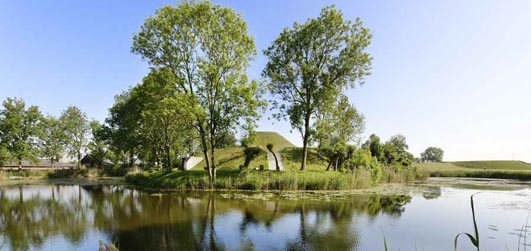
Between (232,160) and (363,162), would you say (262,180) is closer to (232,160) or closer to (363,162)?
(363,162)

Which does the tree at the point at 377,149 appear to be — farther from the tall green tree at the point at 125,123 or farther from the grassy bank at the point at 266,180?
the tall green tree at the point at 125,123

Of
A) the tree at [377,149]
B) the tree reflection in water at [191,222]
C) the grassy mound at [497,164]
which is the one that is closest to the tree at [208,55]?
the tree reflection in water at [191,222]

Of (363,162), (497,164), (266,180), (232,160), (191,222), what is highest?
(232,160)

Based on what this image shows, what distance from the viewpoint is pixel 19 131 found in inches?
2002

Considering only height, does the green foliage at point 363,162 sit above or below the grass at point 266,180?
above

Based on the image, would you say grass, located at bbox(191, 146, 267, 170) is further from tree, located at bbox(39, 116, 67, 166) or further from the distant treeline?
tree, located at bbox(39, 116, 67, 166)

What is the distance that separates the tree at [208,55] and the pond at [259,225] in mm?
8847

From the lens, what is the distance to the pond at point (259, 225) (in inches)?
381

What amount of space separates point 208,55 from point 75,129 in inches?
1813

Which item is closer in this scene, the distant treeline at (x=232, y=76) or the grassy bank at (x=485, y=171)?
the distant treeline at (x=232, y=76)

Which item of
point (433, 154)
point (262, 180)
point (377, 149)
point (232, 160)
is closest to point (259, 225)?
point (262, 180)

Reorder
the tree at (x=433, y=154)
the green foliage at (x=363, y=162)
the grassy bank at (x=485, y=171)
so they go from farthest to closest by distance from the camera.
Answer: the tree at (x=433, y=154) < the grassy bank at (x=485, y=171) < the green foliage at (x=363, y=162)

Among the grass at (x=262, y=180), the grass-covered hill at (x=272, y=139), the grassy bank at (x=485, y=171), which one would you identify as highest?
the grass-covered hill at (x=272, y=139)

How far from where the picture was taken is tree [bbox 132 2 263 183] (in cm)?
2541
